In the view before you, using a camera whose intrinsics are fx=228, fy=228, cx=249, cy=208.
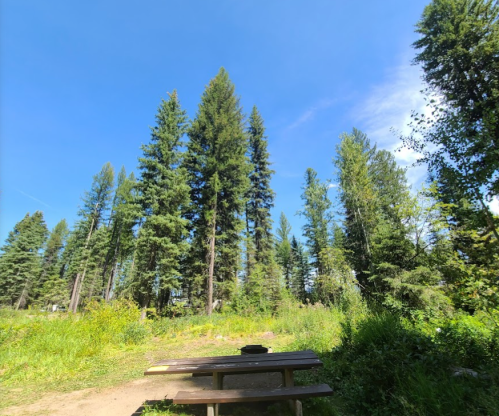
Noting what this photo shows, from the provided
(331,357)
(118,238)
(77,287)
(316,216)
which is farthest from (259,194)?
(77,287)

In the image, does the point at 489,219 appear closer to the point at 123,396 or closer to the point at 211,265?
the point at 123,396

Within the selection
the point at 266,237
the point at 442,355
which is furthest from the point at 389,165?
the point at 442,355

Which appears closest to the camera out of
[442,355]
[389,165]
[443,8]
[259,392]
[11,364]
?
[259,392]

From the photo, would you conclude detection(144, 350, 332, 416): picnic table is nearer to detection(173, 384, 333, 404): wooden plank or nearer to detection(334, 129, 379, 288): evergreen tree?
detection(173, 384, 333, 404): wooden plank

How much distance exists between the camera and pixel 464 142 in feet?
11.8

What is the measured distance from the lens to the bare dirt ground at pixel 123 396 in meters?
3.26

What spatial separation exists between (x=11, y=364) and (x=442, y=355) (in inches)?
329

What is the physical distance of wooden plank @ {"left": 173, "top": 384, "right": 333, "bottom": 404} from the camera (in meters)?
2.29

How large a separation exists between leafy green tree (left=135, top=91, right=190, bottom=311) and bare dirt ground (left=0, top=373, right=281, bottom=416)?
9.55 meters

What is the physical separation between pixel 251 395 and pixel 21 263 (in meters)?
44.7

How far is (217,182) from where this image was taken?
15258 millimetres

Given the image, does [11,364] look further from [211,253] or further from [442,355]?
[211,253]

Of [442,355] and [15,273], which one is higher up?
[15,273]

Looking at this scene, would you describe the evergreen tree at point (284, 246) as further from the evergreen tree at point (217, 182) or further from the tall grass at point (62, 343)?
the tall grass at point (62, 343)
